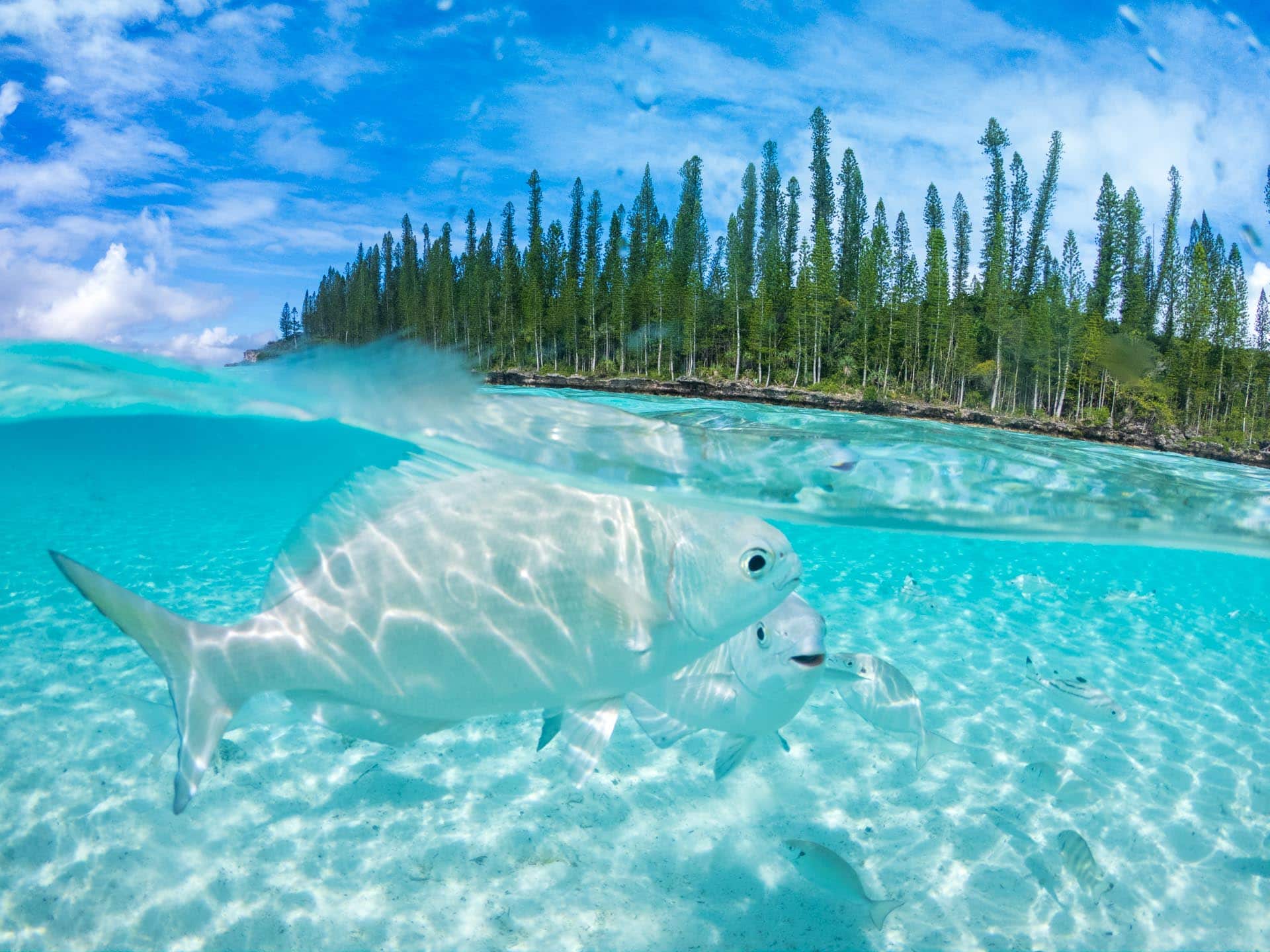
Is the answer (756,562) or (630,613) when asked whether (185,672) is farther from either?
(756,562)

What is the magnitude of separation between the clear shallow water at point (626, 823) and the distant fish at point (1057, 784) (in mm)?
78

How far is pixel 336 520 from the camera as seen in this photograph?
11.5 ft

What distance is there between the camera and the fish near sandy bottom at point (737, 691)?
324cm

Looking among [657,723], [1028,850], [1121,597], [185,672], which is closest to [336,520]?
[185,672]

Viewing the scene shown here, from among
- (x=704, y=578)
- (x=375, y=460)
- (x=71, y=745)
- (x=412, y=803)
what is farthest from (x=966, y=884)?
(x=71, y=745)

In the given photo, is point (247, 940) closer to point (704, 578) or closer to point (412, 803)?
point (412, 803)

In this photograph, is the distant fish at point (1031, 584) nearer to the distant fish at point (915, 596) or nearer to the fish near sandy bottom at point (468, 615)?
the distant fish at point (915, 596)

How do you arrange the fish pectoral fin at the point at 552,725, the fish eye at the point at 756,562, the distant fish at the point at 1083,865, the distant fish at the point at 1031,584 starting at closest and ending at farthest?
the fish eye at the point at 756,562
the fish pectoral fin at the point at 552,725
the distant fish at the point at 1083,865
the distant fish at the point at 1031,584

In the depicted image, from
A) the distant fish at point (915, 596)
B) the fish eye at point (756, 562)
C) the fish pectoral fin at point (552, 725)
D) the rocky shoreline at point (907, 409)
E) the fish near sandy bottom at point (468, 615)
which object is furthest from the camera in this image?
the rocky shoreline at point (907, 409)

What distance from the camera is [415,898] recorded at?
158 inches

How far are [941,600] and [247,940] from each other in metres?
10.4

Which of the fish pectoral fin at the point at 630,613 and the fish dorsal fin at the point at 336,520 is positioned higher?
the fish dorsal fin at the point at 336,520

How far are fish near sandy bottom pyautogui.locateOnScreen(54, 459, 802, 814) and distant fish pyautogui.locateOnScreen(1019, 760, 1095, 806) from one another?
14.2 ft

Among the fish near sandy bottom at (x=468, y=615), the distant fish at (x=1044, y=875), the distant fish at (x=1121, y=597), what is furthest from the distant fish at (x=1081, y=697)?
the distant fish at (x=1121, y=597)
